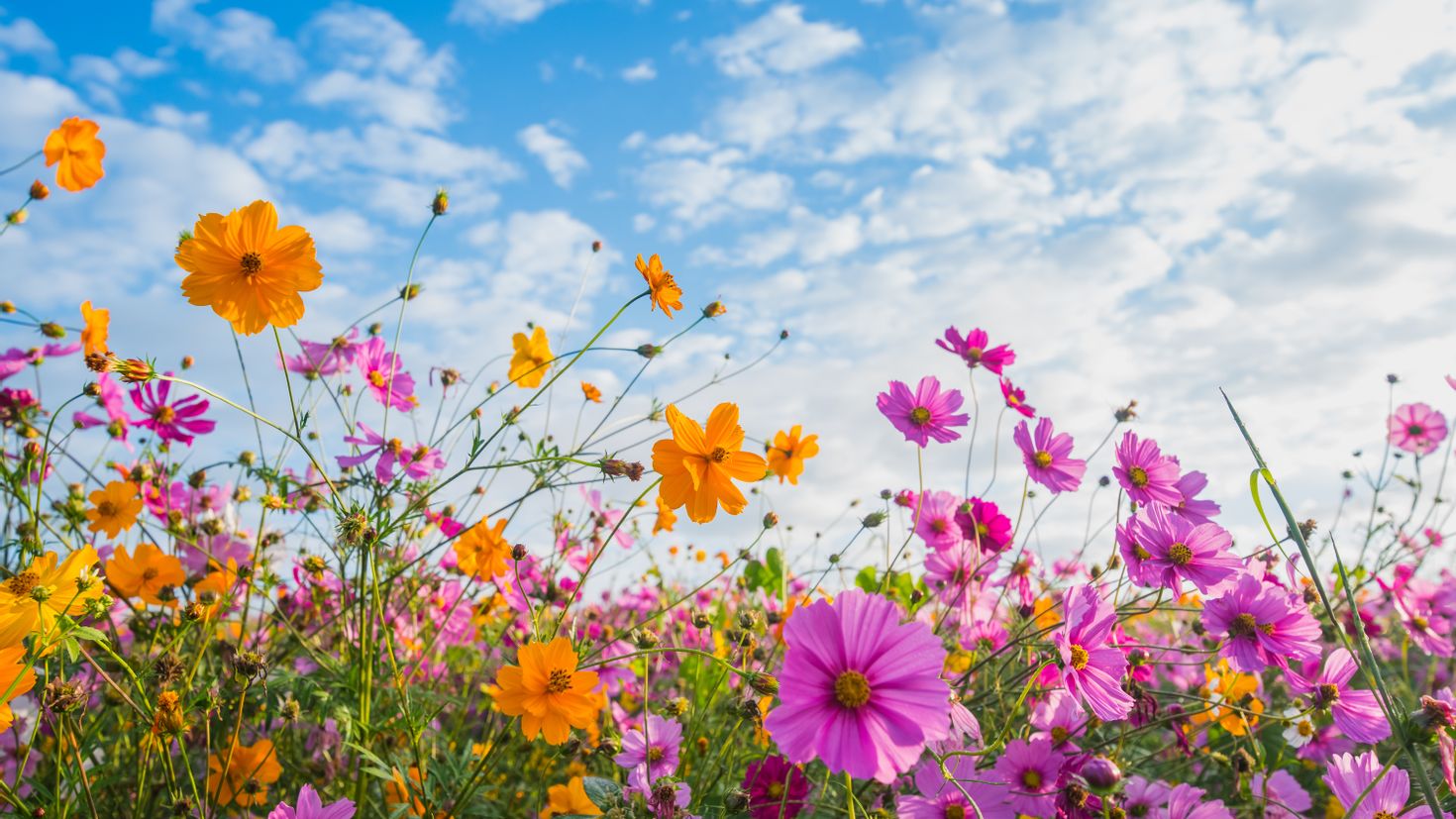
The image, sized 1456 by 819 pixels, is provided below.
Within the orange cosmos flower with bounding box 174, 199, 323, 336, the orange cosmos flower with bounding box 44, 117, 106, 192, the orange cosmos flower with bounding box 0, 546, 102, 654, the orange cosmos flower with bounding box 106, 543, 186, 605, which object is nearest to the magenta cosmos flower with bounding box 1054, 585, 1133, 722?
the orange cosmos flower with bounding box 174, 199, 323, 336

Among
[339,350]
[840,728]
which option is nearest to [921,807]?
[840,728]

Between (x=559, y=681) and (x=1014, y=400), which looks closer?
(x=559, y=681)

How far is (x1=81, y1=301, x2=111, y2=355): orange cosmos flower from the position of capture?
6.10 feet

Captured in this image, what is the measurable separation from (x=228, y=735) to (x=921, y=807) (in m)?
1.18

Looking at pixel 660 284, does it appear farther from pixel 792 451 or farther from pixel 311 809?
pixel 311 809

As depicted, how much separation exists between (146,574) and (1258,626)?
1.78m

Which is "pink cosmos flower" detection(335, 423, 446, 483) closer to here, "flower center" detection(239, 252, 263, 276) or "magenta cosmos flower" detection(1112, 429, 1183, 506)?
"flower center" detection(239, 252, 263, 276)

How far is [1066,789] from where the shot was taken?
1.09m

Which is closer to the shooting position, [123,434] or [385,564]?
[385,564]

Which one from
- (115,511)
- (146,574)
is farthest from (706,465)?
(115,511)

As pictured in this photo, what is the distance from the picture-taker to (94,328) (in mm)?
1884

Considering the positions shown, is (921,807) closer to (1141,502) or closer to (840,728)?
(840,728)

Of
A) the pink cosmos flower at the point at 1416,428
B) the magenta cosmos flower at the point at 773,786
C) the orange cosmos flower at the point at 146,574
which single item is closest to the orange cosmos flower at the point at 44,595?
the orange cosmos flower at the point at 146,574

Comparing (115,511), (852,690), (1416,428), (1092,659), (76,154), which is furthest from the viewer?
(1416,428)
